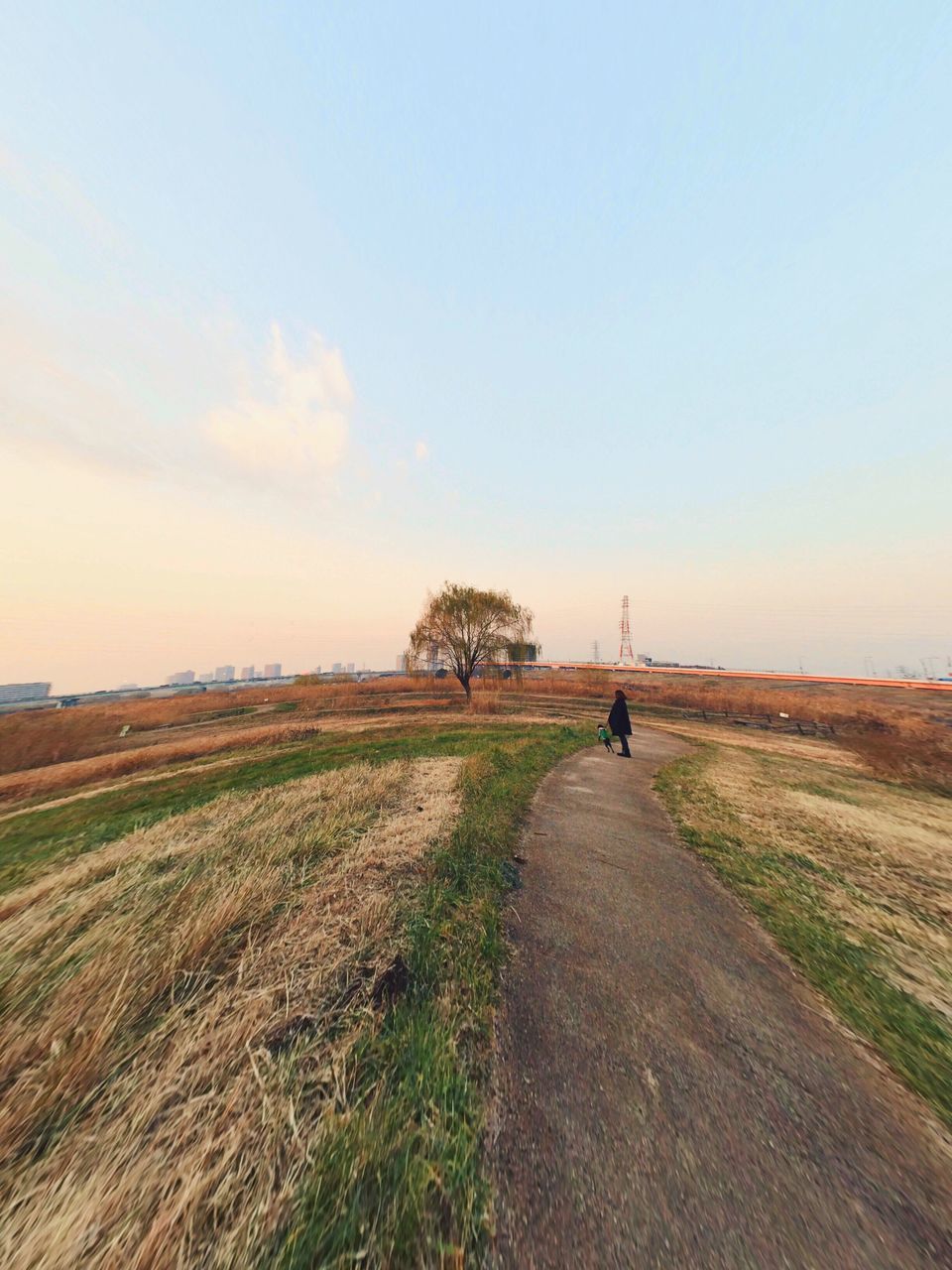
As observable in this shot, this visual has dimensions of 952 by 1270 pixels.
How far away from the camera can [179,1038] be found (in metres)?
2.81

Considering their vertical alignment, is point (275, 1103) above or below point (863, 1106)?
above

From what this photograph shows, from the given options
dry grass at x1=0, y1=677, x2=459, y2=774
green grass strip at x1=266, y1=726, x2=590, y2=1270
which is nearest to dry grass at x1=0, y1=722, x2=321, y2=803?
dry grass at x1=0, y1=677, x2=459, y2=774

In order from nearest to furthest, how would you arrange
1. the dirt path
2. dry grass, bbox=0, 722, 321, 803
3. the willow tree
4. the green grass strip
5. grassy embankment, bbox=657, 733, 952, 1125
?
the green grass strip, the dirt path, grassy embankment, bbox=657, 733, 952, 1125, dry grass, bbox=0, 722, 321, 803, the willow tree

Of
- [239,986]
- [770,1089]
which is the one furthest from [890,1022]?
[239,986]

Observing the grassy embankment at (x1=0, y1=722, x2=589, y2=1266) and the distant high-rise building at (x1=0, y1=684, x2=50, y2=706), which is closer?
the grassy embankment at (x1=0, y1=722, x2=589, y2=1266)

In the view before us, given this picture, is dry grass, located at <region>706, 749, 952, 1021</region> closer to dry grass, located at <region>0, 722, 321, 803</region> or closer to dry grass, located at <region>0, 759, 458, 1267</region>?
dry grass, located at <region>0, 759, 458, 1267</region>

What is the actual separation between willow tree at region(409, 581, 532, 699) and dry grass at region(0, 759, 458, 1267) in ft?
78.5

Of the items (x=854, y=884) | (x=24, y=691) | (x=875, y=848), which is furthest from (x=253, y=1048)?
(x=24, y=691)

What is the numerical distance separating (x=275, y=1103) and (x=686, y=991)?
3.51 meters

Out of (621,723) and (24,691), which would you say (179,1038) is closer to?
(621,723)

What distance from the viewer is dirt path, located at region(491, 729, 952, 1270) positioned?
79.8 inches

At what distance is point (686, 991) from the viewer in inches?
145

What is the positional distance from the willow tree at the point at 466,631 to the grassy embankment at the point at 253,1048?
2340 centimetres

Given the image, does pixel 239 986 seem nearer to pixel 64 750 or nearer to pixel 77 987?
pixel 77 987
